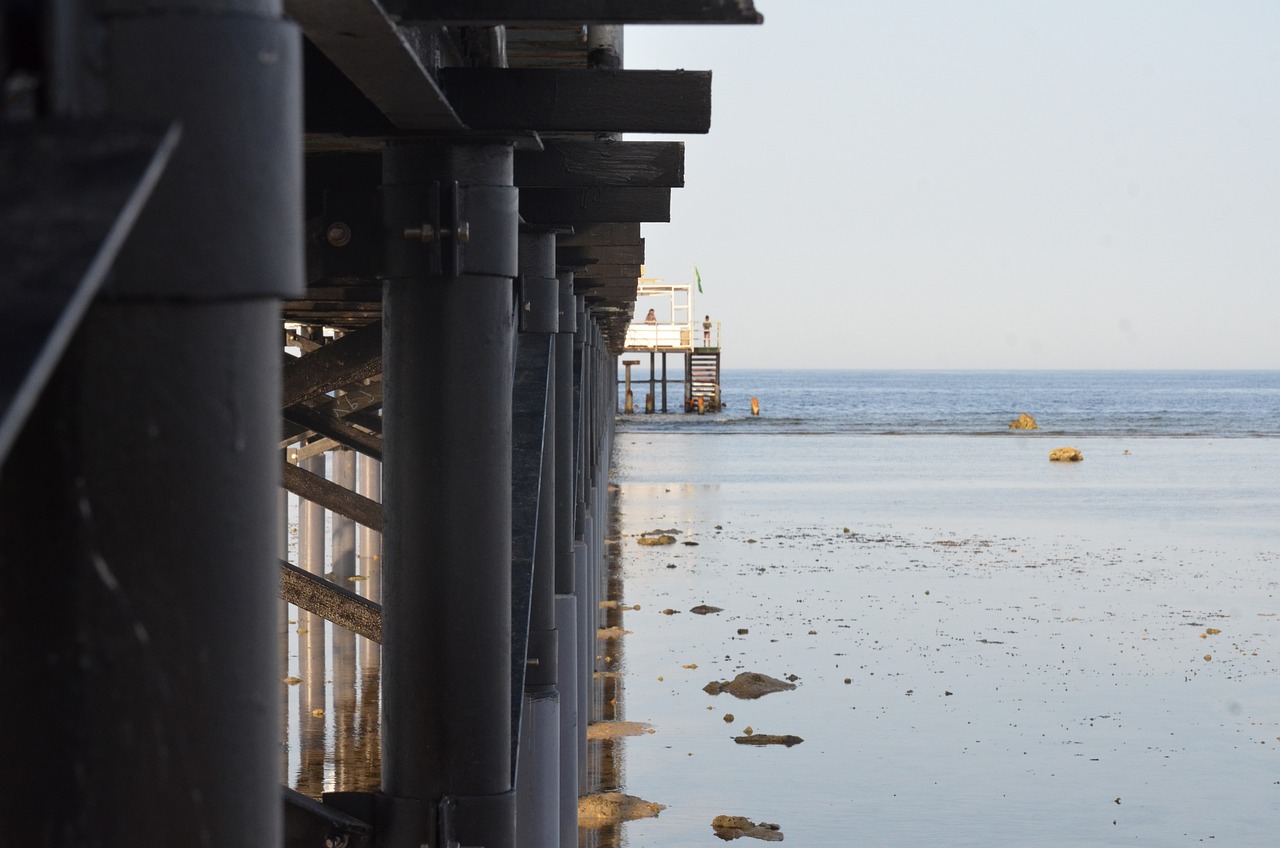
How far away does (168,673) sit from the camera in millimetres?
1395

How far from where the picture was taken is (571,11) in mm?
2770

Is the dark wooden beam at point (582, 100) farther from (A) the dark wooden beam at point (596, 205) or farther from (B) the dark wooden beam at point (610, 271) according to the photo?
(B) the dark wooden beam at point (610, 271)

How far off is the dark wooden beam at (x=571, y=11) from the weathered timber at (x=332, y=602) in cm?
402

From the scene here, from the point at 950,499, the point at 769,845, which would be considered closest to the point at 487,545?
the point at 769,845

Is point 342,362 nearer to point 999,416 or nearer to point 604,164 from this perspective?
point 604,164

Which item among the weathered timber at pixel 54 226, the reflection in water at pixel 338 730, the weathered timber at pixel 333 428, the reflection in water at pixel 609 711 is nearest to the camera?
the weathered timber at pixel 54 226

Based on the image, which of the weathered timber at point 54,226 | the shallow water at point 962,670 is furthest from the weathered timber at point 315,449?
the weathered timber at point 54,226

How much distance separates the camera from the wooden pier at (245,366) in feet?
4.41

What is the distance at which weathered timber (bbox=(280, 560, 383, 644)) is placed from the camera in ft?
21.6

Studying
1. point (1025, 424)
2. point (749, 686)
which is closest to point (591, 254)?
point (749, 686)

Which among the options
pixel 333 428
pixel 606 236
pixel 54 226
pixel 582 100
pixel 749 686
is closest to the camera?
pixel 54 226

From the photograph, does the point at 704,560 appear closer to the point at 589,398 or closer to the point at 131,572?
the point at 589,398

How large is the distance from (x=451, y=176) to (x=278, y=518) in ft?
8.04

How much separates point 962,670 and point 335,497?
287 inches
